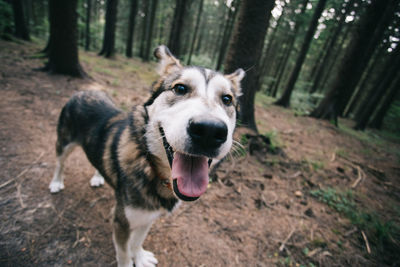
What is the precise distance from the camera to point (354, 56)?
954cm

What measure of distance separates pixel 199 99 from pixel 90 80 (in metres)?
7.64

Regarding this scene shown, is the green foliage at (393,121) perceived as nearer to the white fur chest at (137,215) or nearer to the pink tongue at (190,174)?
the pink tongue at (190,174)

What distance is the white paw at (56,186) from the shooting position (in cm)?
292

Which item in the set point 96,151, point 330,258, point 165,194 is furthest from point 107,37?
point 330,258

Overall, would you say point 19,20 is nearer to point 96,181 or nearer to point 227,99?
point 96,181

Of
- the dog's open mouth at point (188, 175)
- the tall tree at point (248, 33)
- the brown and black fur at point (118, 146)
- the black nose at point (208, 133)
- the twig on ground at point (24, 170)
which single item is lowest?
Answer: the twig on ground at point (24, 170)

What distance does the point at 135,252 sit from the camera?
2354mm

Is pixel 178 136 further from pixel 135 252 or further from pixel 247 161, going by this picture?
pixel 247 161

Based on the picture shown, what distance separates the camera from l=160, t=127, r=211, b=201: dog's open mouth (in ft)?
5.24

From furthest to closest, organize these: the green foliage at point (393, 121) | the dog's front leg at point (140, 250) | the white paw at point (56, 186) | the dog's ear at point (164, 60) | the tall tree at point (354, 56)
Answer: the green foliage at point (393, 121) < the tall tree at point (354, 56) < the white paw at point (56, 186) < the dog's ear at point (164, 60) < the dog's front leg at point (140, 250)

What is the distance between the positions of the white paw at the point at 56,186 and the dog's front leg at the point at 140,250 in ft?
5.53

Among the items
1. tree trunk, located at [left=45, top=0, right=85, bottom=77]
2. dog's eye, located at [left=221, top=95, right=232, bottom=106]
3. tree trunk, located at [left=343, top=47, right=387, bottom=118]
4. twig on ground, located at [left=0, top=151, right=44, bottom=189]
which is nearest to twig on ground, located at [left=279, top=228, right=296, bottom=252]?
dog's eye, located at [left=221, top=95, right=232, bottom=106]

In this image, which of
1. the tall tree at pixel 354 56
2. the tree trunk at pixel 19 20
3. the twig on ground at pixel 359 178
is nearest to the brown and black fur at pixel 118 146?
the twig on ground at pixel 359 178

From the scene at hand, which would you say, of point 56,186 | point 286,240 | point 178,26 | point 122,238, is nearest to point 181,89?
point 122,238
